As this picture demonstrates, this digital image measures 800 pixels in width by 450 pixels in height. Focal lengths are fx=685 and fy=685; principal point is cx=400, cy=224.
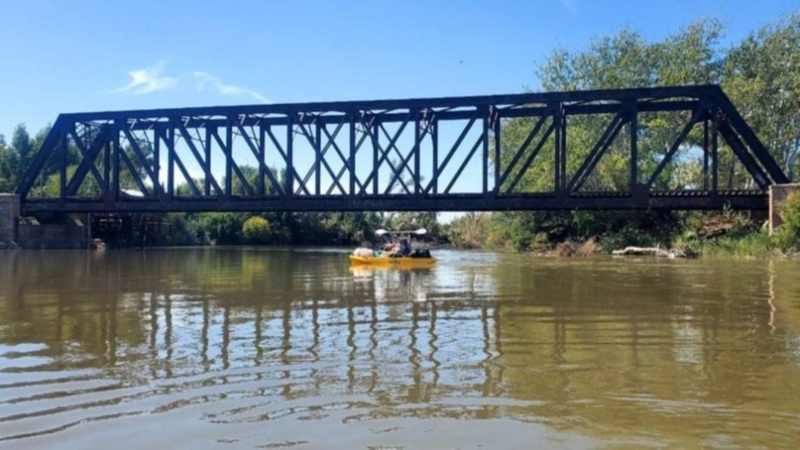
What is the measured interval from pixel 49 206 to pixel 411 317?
4629 centimetres

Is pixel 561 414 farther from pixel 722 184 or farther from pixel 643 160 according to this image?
pixel 722 184

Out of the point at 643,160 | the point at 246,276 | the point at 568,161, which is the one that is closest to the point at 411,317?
the point at 246,276

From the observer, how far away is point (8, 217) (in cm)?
4950

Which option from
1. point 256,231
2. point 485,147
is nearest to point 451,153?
point 485,147

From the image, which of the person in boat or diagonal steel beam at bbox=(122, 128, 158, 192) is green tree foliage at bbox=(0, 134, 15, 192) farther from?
the person in boat

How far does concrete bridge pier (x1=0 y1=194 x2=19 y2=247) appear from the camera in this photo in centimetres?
4941

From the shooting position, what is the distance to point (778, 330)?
10.4 m

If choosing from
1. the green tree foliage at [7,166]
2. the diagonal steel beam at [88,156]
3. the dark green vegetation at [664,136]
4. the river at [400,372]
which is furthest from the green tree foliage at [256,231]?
the river at [400,372]

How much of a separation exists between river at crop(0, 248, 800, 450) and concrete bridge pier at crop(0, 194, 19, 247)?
39179mm

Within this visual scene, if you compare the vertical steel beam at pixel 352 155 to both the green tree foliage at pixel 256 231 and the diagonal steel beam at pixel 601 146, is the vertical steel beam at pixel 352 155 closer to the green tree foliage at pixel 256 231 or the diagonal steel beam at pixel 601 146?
the diagonal steel beam at pixel 601 146

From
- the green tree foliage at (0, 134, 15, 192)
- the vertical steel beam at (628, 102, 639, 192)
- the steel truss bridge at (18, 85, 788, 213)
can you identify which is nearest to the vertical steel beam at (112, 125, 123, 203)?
the steel truss bridge at (18, 85, 788, 213)

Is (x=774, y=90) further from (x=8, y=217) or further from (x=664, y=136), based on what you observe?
(x=8, y=217)

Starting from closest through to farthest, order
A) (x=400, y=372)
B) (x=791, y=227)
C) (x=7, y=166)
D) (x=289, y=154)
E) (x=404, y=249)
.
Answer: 1. (x=400, y=372)
2. (x=791, y=227)
3. (x=404, y=249)
4. (x=289, y=154)
5. (x=7, y=166)

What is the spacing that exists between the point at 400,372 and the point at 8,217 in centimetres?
5062
